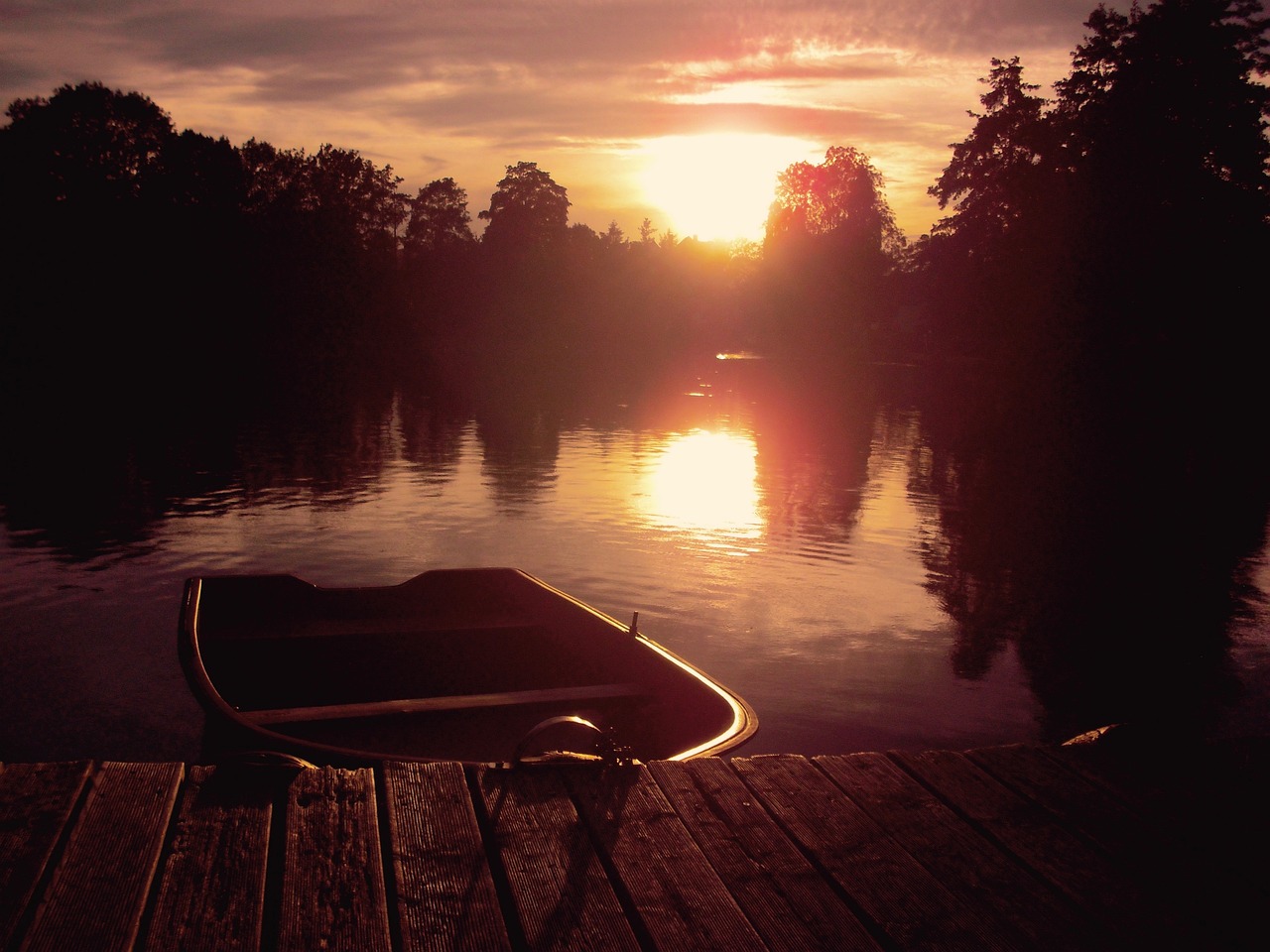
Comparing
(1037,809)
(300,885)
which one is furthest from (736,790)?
(300,885)

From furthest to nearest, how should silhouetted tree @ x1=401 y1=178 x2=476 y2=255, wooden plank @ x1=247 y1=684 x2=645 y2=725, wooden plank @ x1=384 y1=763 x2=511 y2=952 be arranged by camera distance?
1. silhouetted tree @ x1=401 y1=178 x2=476 y2=255
2. wooden plank @ x1=247 y1=684 x2=645 y2=725
3. wooden plank @ x1=384 y1=763 x2=511 y2=952

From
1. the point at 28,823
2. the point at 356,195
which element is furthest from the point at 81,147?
the point at 28,823

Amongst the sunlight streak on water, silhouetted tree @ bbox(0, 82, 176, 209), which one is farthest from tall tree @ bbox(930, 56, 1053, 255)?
silhouetted tree @ bbox(0, 82, 176, 209)

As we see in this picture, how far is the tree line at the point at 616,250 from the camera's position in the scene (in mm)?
47219

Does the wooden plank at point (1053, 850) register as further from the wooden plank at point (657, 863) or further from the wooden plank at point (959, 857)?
the wooden plank at point (657, 863)

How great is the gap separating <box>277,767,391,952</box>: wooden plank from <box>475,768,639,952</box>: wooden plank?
0.42 metres

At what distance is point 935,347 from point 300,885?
10498cm

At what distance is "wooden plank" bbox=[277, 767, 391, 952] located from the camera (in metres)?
3.05

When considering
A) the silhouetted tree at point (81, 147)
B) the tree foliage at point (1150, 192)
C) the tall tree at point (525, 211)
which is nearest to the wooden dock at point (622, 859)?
the tree foliage at point (1150, 192)

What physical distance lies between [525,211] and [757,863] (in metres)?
96.9

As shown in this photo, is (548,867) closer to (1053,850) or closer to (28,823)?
(28,823)

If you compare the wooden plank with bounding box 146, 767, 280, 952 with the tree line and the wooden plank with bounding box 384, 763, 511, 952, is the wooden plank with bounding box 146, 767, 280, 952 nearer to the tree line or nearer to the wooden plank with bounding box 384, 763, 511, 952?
the wooden plank with bounding box 384, 763, 511, 952

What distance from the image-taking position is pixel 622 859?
3.56m

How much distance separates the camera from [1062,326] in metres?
51.3
